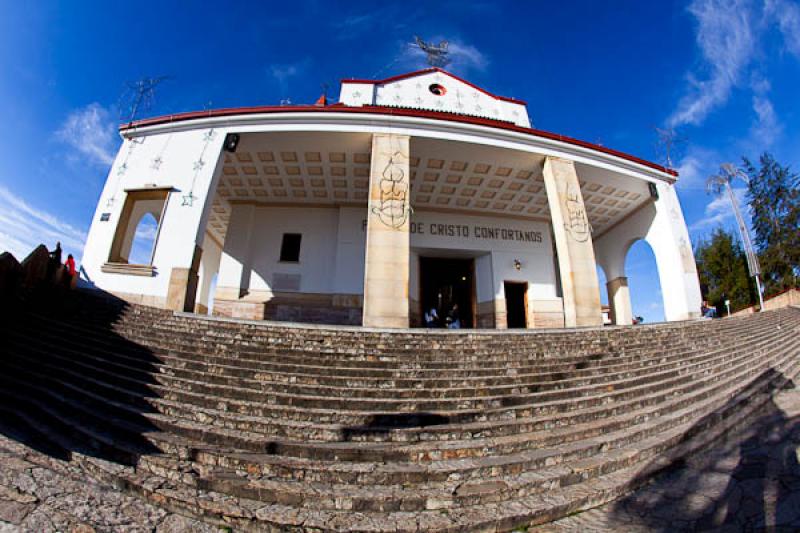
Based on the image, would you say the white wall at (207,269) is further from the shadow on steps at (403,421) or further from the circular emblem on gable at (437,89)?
the shadow on steps at (403,421)

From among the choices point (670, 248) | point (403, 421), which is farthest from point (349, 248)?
point (670, 248)

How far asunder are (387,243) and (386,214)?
872 millimetres

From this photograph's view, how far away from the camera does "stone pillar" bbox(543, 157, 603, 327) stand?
932cm

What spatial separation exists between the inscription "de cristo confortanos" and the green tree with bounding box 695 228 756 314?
16649mm

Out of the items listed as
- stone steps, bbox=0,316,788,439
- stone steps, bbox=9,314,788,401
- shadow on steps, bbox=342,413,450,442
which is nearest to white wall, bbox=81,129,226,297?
stone steps, bbox=9,314,788,401

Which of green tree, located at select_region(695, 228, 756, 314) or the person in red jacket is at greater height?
green tree, located at select_region(695, 228, 756, 314)

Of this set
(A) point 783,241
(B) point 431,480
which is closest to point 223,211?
(B) point 431,480

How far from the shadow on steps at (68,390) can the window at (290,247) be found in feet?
24.6

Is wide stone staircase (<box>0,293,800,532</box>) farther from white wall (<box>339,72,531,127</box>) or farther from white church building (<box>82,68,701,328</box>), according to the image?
white wall (<box>339,72,531,127</box>)

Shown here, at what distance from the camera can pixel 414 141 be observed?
10633 mm

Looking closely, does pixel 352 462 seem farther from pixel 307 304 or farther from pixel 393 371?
pixel 307 304

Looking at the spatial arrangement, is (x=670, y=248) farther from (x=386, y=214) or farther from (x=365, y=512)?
(x=365, y=512)

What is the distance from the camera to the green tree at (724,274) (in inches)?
807

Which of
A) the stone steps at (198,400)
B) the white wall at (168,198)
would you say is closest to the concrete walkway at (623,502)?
the stone steps at (198,400)
